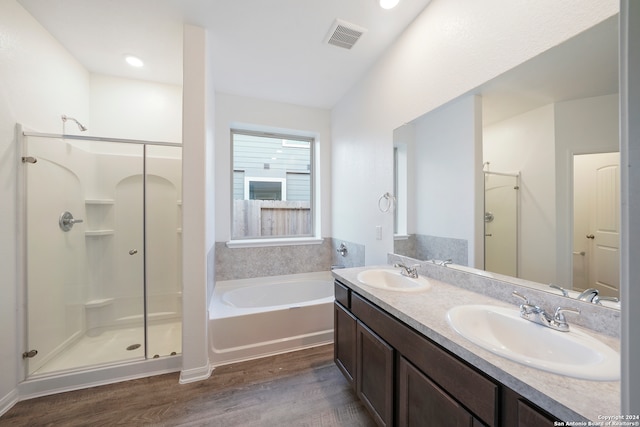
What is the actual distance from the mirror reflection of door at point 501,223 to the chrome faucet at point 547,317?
25cm

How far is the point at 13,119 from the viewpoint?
1.65 m

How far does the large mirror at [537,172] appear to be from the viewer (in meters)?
0.94

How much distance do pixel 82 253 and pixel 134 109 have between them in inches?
59.9

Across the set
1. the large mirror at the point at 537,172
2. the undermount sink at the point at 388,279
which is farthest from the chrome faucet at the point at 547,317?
the undermount sink at the point at 388,279

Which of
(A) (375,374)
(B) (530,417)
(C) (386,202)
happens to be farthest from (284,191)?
(B) (530,417)

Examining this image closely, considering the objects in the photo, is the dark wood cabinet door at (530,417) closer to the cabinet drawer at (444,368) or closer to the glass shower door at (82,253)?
the cabinet drawer at (444,368)

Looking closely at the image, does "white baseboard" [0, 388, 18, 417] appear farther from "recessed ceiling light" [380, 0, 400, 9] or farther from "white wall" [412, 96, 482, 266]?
"recessed ceiling light" [380, 0, 400, 9]

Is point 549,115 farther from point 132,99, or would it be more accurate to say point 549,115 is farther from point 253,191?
point 132,99

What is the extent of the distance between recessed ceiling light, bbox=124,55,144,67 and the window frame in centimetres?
104

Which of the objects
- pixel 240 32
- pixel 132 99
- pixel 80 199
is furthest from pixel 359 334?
pixel 132 99

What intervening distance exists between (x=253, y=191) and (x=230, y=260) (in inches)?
36.7

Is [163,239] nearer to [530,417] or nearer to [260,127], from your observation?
[260,127]

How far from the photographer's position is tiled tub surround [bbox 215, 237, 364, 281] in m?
2.88

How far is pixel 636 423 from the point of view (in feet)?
1.19
